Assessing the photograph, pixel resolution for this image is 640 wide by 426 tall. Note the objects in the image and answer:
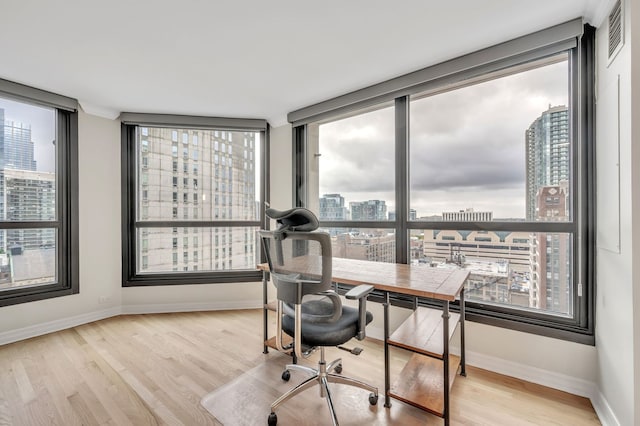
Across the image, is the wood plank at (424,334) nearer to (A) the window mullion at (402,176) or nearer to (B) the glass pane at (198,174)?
(A) the window mullion at (402,176)

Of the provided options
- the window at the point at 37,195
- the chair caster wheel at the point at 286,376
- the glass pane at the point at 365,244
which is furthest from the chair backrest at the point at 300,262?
the window at the point at 37,195

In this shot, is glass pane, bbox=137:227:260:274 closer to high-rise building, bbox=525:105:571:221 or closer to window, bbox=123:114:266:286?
window, bbox=123:114:266:286

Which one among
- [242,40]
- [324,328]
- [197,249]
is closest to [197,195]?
[197,249]

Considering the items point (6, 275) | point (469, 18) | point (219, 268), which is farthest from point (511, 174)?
point (6, 275)

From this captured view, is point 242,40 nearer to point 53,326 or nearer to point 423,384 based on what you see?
point 423,384

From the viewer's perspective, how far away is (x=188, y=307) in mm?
3457

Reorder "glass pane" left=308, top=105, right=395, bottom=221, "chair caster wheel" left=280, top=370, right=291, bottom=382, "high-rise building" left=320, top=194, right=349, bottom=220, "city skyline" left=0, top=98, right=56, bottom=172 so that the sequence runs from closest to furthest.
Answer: "chair caster wheel" left=280, top=370, right=291, bottom=382 → "city skyline" left=0, top=98, right=56, bottom=172 → "glass pane" left=308, top=105, right=395, bottom=221 → "high-rise building" left=320, top=194, right=349, bottom=220

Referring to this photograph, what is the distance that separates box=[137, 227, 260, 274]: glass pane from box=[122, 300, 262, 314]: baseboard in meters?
0.43

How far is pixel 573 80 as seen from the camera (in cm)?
190

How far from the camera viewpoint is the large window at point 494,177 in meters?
1.89

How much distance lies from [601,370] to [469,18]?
7.81 ft

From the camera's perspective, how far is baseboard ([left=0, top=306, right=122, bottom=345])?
262 centimetres

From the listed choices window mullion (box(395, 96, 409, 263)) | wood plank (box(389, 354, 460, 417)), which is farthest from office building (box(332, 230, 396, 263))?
wood plank (box(389, 354, 460, 417))

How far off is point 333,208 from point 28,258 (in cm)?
326
